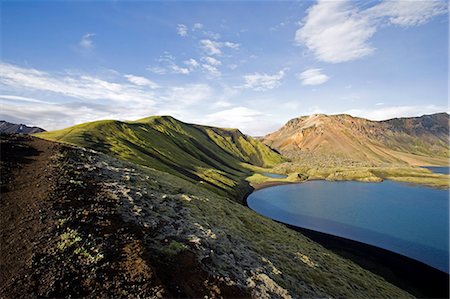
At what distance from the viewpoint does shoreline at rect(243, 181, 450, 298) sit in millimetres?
48531

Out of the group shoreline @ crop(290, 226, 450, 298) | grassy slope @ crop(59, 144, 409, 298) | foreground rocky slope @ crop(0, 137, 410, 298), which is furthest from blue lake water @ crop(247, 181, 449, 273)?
foreground rocky slope @ crop(0, 137, 410, 298)

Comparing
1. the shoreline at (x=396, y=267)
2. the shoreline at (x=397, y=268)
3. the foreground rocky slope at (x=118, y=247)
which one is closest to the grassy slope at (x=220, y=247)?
the foreground rocky slope at (x=118, y=247)

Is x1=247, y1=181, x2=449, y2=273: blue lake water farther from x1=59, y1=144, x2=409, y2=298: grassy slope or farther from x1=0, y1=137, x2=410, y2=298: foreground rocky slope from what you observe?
x1=0, y1=137, x2=410, y2=298: foreground rocky slope

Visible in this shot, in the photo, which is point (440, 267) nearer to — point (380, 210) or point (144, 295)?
point (380, 210)

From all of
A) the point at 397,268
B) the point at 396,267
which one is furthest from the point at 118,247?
the point at 396,267

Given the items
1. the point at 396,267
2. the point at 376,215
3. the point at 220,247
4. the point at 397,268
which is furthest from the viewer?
the point at 376,215

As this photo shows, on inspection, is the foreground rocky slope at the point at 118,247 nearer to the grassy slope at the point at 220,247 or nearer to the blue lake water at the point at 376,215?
the grassy slope at the point at 220,247

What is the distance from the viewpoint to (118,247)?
1441cm

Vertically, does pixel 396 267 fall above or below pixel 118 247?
below

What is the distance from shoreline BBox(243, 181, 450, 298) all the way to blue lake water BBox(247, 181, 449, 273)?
4.29m

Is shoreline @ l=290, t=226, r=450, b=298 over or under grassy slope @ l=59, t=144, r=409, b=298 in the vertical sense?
under

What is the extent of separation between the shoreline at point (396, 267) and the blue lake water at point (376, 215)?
429 centimetres

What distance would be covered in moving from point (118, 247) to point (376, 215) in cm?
10600

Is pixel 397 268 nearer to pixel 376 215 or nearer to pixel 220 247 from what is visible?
pixel 376 215
